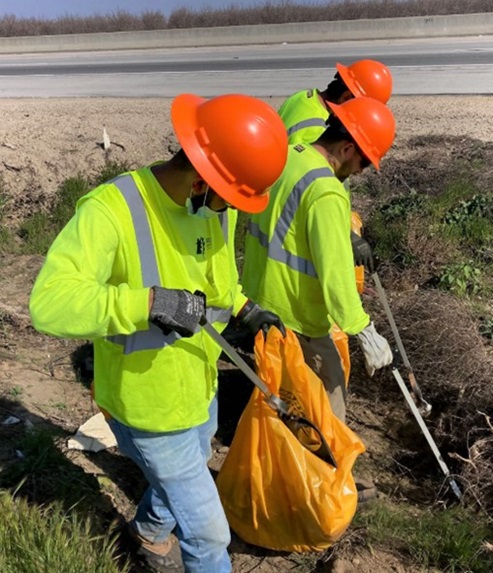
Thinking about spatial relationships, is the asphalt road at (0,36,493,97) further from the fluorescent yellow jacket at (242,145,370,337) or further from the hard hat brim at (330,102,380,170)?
the fluorescent yellow jacket at (242,145,370,337)

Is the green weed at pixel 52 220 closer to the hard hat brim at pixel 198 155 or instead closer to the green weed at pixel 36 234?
the green weed at pixel 36 234

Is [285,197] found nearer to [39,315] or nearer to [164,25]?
[39,315]

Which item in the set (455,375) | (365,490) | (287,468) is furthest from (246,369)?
(455,375)

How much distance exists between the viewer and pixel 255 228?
2.82 meters

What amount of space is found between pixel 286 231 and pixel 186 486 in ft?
3.86

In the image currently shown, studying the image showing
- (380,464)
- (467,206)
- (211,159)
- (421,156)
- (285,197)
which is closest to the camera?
(211,159)

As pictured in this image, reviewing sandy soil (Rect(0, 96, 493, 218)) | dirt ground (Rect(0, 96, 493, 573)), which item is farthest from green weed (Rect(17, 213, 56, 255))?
sandy soil (Rect(0, 96, 493, 218))

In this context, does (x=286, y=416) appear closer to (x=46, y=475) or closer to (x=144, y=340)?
(x=144, y=340)

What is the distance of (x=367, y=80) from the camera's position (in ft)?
12.9

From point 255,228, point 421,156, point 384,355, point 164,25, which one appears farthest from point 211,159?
point 164,25

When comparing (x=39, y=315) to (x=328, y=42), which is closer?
(x=39, y=315)

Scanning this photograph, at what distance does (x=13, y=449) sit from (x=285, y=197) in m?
1.77

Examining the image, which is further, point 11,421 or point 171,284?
point 11,421

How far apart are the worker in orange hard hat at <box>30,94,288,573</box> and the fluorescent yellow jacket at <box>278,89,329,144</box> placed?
1.69m
